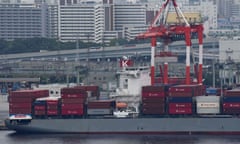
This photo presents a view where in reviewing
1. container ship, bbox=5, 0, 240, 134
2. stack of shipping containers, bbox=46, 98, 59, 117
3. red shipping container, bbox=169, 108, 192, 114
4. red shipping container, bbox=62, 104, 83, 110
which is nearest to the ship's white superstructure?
container ship, bbox=5, 0, 240, 134

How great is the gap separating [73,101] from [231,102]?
5.37 metres

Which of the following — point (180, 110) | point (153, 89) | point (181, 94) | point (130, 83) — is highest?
point (130, 83)

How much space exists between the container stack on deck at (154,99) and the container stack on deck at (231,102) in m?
2.08

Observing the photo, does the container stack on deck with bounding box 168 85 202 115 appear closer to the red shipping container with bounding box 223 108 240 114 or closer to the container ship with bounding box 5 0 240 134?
the container ship with bounding box 5 0 240 134

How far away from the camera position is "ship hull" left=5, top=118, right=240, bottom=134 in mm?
40069

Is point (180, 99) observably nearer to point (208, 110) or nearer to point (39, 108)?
point (208, 110)

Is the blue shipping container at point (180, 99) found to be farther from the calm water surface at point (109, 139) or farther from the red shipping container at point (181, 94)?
the calm water surface at point (109, 139)

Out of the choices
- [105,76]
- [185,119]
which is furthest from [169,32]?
[105,76]

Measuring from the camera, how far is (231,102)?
3953 centimetres

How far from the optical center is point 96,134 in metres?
41.2

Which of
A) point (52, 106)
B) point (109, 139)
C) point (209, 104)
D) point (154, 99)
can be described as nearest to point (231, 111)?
point (209, 104)

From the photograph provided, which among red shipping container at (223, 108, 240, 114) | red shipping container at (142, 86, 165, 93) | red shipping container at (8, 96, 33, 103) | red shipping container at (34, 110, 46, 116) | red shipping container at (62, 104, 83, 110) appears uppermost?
red shipping container at (142, 86, 165, 93)

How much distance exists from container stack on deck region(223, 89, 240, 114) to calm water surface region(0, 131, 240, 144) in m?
0.90

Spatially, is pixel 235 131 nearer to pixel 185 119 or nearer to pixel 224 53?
pixel 185 119
